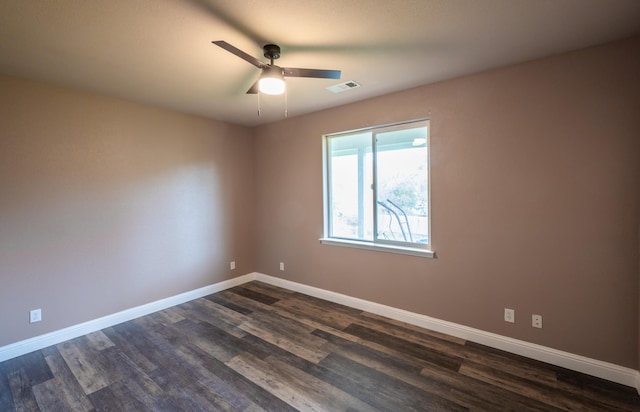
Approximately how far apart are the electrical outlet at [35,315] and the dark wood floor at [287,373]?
0.31 m

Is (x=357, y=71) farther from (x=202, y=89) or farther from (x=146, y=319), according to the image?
(x=146, y=319)

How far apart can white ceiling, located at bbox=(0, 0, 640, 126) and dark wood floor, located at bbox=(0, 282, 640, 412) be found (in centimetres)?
255

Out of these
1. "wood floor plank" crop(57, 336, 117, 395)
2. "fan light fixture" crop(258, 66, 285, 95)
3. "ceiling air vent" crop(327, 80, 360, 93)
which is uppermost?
"ceiling air vent" crop(327, 80, 360, 93)

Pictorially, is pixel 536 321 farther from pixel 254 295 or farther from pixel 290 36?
pixel 254 295

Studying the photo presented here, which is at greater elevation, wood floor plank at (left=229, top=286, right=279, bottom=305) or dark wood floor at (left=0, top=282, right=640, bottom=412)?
wood floor plank at (left=229, top=286, right=279, bottom=305)

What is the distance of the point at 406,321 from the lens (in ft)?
10.2

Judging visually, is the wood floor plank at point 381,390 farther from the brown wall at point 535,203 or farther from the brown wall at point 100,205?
the brown wall at point 100,205

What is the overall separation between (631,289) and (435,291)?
1.41m

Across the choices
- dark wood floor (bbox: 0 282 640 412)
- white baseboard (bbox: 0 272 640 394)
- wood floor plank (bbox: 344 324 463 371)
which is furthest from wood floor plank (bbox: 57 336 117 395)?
wood floor plank (bbox: 344 324 463 371)

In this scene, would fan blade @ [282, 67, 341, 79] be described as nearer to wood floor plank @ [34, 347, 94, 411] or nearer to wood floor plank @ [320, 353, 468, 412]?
wood floor plank @ [320, 353, 468, 412]

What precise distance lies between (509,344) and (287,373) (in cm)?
198

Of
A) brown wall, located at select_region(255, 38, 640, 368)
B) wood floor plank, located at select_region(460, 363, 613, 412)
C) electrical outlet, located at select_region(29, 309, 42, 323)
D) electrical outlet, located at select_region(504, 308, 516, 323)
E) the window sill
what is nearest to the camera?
wood floor plank, located at select_region(460, 363, 613, 412)

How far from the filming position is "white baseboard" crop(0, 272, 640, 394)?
2.16m

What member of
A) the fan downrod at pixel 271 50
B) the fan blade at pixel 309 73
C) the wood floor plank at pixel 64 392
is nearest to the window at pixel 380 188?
the fan blade at pixel 309 73
